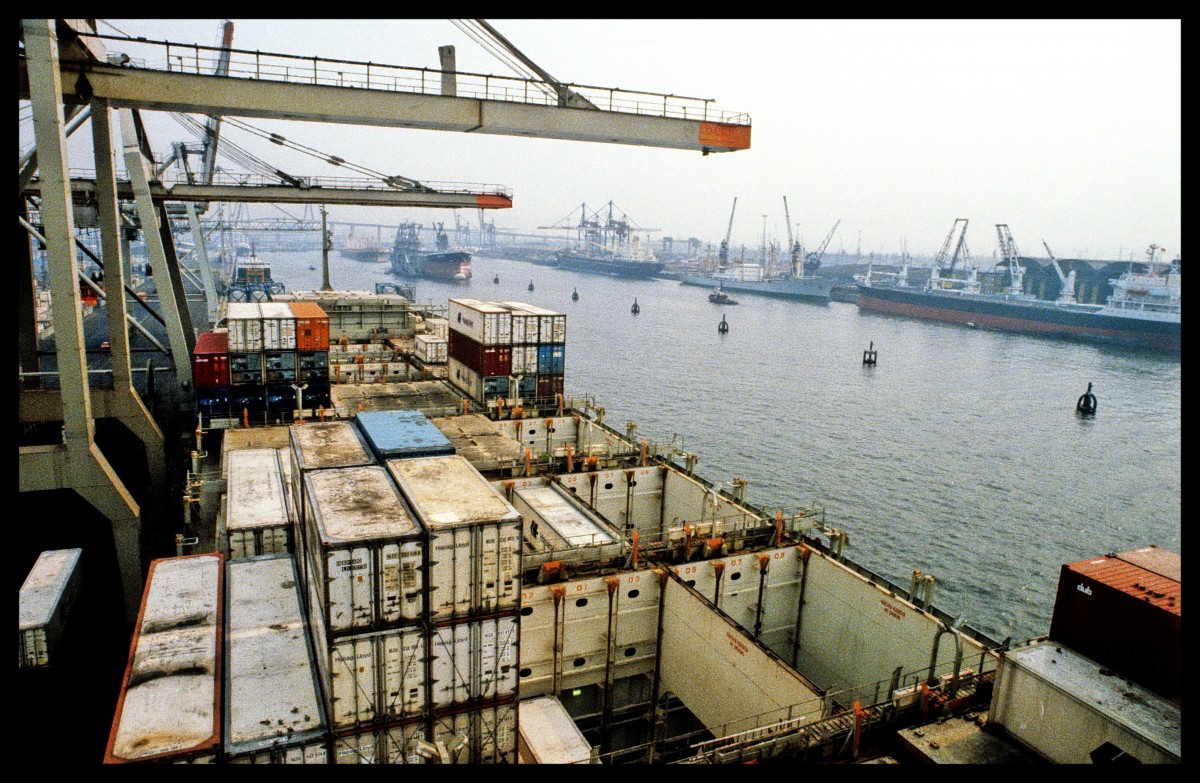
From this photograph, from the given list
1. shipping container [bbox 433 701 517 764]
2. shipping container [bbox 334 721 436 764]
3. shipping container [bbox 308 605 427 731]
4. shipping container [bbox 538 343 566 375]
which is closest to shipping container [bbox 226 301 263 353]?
shipping container [bbox 538 343 566 375]

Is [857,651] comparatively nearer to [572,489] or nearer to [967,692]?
[967,692]

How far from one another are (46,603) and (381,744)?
1364 cm

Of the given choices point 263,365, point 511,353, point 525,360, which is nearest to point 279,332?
point 263,365

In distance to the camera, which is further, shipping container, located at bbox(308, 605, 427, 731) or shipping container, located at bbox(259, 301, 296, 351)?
shipping container, located at bbox(259, 301, 296, 351)

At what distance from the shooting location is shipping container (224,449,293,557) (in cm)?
1880

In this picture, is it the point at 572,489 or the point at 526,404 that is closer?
the point at 572,489

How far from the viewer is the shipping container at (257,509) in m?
18.8

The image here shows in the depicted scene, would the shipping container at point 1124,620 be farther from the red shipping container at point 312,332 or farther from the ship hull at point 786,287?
the ship hull at point 786,287

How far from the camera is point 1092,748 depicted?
12289 mm

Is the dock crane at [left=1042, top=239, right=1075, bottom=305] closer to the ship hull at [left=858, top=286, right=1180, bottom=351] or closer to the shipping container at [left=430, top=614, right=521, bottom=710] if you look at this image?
the ship hull at [left=858, top=286, right=1180, bottom=351]

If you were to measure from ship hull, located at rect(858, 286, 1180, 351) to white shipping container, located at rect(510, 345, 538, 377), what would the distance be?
299 feet
